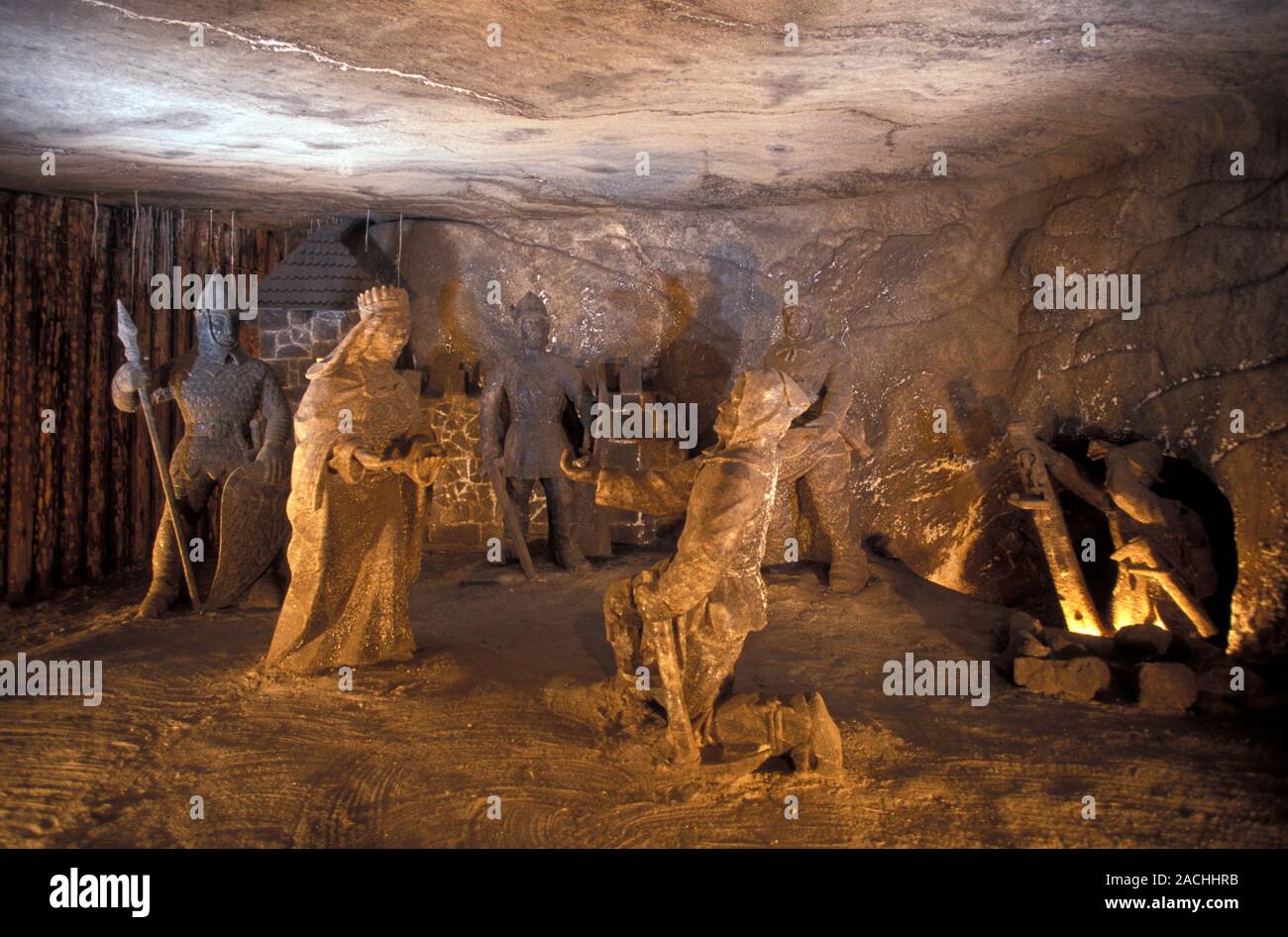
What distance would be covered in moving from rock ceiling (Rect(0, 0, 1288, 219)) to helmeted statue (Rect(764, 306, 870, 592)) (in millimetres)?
1310

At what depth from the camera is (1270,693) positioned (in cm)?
513

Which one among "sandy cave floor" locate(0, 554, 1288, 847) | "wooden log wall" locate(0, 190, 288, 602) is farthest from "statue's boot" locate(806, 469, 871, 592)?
"wooden log wall" locate(0, 190, 288, 602)

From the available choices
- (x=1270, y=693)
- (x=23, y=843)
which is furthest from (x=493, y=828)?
(x=1270, y=693)

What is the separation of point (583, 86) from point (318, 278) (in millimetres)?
5120

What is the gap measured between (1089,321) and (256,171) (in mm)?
6301

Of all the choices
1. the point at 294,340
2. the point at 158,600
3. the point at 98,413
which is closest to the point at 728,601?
the point at 158,600

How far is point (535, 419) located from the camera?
863cm

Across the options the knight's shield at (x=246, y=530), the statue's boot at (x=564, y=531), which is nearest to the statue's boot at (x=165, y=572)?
the knight's shield at (x=246, y=530)

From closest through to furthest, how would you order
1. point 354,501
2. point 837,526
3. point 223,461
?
point 354,501, point 223,461, point 837,526

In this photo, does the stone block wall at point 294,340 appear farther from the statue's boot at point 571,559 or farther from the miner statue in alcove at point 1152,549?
the miner statue in alcove at point 1152,549

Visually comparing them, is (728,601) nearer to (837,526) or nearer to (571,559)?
(837,526)

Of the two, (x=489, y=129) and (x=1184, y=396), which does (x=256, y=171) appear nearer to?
(x=489, y=129)

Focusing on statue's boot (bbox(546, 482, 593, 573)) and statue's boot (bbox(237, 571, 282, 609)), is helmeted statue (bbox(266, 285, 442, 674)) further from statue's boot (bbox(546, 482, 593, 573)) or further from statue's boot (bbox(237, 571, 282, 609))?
statue's boot (bbox(546, 482, 593, 573))

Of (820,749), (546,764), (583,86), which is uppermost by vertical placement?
(583,86)
